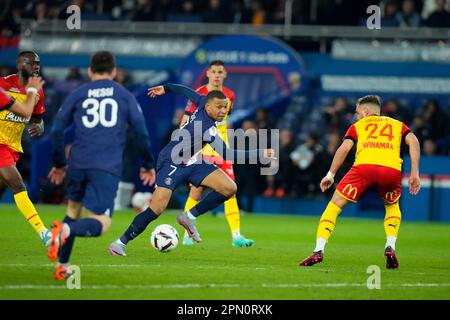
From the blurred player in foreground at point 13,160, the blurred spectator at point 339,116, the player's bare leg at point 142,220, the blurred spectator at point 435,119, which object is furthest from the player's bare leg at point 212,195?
the blurred spectator at point 435,119

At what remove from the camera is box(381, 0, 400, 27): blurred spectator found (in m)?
24.8

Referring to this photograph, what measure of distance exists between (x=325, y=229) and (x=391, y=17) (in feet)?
47.6

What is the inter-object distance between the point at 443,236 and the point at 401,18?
8518mm

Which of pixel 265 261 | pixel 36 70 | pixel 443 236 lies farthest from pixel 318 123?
pixel 36 70

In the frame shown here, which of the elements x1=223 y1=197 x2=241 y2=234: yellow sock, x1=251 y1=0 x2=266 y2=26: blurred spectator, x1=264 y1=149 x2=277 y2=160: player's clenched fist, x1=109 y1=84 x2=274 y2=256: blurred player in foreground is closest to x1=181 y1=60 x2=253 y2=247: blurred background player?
x1=223 y1=197 x2=241 y2=234: yellow sock

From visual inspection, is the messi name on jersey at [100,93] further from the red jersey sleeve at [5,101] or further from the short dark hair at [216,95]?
the short dark hair at [216,95]

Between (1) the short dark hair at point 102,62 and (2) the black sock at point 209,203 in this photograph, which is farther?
(2) the black sock at point 209,203

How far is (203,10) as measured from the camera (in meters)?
27.4

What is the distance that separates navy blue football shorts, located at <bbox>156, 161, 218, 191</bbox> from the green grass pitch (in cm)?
93

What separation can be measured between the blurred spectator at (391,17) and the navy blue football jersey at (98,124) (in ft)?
52.8

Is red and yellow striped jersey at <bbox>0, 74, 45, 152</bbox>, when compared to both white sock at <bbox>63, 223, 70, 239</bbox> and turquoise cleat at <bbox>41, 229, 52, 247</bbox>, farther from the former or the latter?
white sock at <bbox>63, 223, 70, 239</bbox>

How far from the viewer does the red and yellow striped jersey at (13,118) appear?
12.4 m

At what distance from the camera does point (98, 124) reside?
31.4 feet

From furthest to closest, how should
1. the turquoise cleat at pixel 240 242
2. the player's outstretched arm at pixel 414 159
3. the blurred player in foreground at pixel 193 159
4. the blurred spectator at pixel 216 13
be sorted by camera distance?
the blurred spectator at pixel 216 13
the turquoise cleat at pixel 240 242
the blurred player in foreground at pixel 193 159
the player's outstretched arm at pixel 414 159
